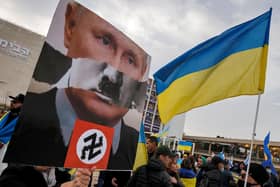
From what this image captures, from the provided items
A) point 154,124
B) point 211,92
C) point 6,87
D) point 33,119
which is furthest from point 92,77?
point 154,124

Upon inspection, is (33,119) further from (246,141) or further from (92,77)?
(246,141)

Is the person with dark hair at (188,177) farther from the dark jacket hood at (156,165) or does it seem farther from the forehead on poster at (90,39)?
the forehead on poster at (90,39)

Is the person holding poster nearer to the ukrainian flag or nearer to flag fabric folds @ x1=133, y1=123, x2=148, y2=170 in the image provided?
flag fabric folds @ x1=133, y1=123, x2=148, y2=170

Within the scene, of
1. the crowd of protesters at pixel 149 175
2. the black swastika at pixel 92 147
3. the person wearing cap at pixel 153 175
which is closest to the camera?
the black swastika at pixel 92 147

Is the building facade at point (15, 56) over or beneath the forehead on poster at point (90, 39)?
over

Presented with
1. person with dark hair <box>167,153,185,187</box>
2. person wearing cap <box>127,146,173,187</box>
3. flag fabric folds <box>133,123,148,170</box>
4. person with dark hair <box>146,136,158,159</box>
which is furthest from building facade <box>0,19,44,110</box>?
person wearing cap <box>127,146,173,187</box>

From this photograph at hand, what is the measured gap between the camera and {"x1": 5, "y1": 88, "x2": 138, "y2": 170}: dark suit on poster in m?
1.28

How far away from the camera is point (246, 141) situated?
49625mm

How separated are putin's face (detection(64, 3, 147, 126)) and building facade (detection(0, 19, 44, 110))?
30.7m

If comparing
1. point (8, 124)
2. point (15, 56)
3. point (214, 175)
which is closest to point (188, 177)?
point (214, 175)

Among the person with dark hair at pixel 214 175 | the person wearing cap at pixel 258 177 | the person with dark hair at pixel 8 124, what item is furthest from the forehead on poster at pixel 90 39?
the person with dark hair at pixel 214 175

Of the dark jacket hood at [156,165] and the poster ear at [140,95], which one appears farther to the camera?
the dark jacket hood at [156,165]

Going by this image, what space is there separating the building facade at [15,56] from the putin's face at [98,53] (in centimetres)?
3069

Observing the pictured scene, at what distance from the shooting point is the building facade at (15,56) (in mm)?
29297
